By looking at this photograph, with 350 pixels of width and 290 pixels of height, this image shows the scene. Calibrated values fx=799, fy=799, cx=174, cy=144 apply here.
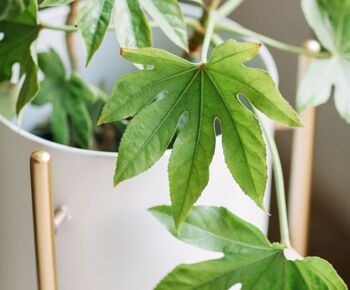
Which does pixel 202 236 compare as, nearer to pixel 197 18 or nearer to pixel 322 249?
pixel 197 18

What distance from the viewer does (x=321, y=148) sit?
114 cm

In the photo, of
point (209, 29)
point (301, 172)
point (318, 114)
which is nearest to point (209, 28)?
point (209, 29)

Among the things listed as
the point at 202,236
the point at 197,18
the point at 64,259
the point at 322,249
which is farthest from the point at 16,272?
the point at 322,249

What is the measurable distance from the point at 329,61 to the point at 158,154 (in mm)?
244

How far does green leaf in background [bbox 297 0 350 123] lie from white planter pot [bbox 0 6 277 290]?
0.07 meters

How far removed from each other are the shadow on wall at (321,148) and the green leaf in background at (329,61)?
0.32 meters

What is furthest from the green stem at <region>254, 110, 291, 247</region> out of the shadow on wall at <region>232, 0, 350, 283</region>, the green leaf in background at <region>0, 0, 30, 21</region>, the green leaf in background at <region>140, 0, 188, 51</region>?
the shadow on wall at <region>232, 0, 350, 283</region>

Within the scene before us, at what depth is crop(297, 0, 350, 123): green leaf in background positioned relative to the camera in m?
0.73

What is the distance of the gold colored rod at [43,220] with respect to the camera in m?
0.63

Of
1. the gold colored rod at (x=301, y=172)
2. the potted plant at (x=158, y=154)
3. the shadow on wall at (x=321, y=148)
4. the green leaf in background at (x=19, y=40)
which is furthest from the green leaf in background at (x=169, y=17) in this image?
the shadow on wall at (x=321, y=148)

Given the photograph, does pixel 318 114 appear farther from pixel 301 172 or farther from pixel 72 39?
pixel 72 39

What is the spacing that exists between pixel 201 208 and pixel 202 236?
2 centimetres

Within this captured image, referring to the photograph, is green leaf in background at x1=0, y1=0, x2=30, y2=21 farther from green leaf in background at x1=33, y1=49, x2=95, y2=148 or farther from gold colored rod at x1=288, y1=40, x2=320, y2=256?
gold colored rod at x1=288, y1=40, x2=320, y2=256

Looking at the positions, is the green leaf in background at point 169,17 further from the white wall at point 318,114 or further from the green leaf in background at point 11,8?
the white wall at point 318,114
